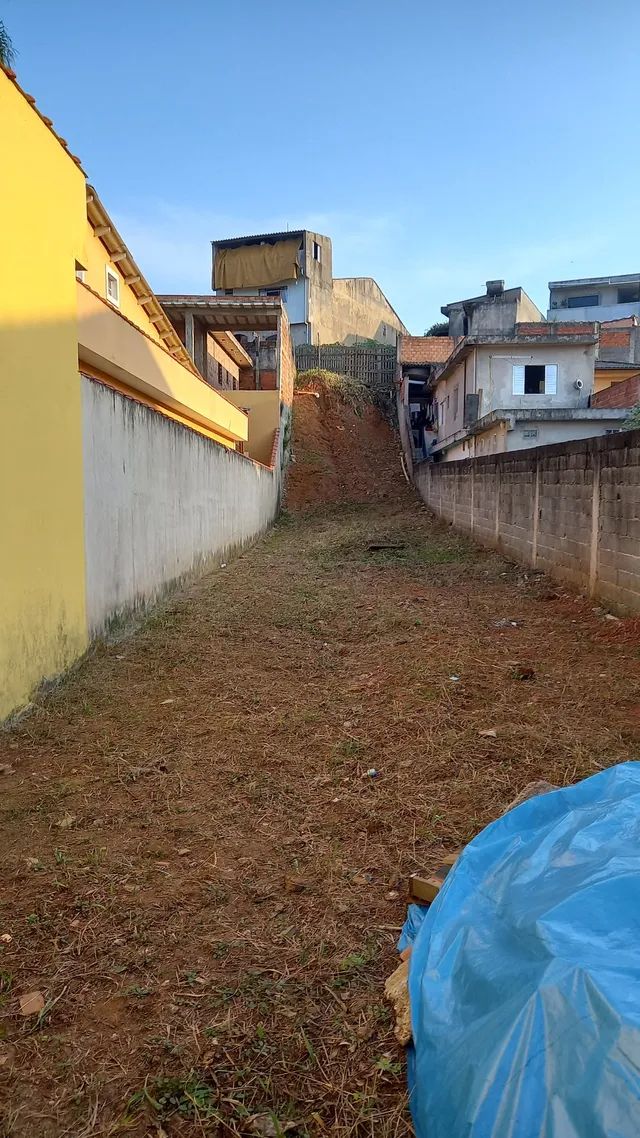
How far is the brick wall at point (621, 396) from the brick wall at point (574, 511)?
10804 millimetres

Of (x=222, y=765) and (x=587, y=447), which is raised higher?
(x=587, y=447)

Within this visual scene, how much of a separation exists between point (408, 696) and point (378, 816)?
1386 millimetres

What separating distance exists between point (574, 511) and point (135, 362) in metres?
5.82

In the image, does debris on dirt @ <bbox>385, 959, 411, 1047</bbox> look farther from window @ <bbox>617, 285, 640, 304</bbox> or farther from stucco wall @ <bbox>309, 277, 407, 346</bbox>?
window @ <bbox>617, 285, 640, 304</bbox>

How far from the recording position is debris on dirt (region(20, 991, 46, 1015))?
1.83m

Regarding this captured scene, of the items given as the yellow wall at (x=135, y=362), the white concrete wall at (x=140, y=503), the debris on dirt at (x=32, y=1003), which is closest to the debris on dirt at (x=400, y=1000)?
the debris on dirt at (x=32, y=1003)

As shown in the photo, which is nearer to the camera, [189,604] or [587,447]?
[587,447]

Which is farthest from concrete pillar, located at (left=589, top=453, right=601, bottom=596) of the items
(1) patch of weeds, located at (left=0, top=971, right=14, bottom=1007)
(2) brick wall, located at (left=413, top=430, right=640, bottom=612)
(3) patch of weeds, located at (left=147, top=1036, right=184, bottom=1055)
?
(1) patch of weeds, located at (left=0, top=971, right=14, bottom=1007)

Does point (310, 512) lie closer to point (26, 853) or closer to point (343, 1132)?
point (26, 853)

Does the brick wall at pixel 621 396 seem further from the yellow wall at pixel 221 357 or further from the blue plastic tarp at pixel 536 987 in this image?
the blue plastic tarp at pixel 536 987

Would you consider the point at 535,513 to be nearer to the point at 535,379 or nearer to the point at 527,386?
the point at 527,386

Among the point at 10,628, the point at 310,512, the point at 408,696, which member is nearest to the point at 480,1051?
the point at 408,696

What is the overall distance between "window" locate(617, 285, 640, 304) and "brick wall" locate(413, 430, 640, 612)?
33.1 metres

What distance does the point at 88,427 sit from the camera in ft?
16.3
